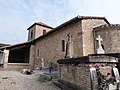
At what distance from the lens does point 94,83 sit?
14.7 ft

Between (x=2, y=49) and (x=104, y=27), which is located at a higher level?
(x=104, y=27)

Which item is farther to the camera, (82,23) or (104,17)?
(104,17)

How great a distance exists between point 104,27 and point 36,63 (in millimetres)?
11409

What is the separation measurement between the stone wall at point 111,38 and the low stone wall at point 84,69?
6425 millimetres

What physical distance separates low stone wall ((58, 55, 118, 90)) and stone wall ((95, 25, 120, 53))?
21.1 ft

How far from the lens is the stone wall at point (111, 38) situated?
11.3m

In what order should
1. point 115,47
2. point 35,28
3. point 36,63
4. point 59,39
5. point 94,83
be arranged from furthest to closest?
point 35,28, point 36,63, point 59,39, point 115,47, point 94,83

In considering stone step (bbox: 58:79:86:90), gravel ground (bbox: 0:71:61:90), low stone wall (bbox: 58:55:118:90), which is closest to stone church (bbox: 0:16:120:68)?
low stone wall (bbox: 58:55:118:90)

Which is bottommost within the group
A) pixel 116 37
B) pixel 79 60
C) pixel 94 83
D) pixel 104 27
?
pixel 94 83

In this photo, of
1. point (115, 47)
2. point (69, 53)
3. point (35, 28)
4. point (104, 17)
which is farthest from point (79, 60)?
point (35, 28)

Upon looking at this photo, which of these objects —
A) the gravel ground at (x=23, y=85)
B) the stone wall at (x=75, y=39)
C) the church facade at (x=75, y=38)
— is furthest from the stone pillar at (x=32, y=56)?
the gravel ground at (x=23, y=85)

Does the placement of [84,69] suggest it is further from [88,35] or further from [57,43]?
[57,43]

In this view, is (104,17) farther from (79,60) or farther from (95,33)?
(79,60)

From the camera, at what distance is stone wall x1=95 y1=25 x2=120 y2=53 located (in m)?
11.3
